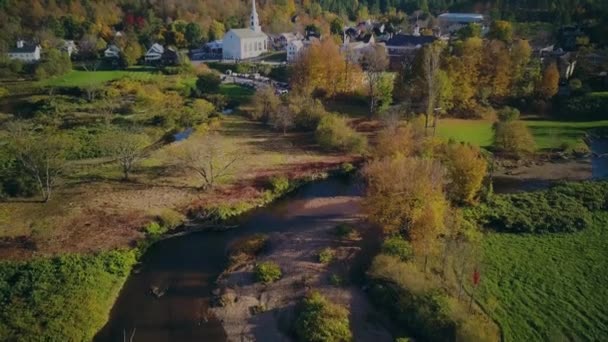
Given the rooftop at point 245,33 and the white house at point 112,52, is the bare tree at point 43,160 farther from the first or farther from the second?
the rooftop at point 245,33

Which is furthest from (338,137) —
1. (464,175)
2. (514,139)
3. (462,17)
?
(462,17)

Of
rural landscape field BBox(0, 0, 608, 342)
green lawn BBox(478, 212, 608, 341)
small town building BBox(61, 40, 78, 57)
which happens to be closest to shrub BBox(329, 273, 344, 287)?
rural landscape field BBox(0, 0, 608, 342)

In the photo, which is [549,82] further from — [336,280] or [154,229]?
[154,229]

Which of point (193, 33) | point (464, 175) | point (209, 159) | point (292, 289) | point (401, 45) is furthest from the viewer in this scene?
point (193, 33)

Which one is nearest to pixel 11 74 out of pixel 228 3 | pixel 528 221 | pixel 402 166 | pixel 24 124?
pixel 24 124

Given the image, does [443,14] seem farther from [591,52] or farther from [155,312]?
[155,312]

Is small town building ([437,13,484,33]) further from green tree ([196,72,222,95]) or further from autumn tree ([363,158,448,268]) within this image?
autumn tree ([363,158,448,268])

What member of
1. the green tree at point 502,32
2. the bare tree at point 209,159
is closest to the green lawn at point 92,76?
the bare tree at point 209,159
